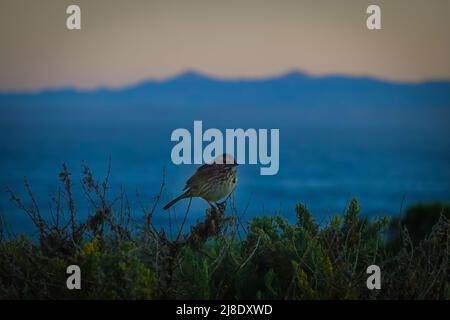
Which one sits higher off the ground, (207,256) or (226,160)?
(226,160)

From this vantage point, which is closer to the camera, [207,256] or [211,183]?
[207,256]

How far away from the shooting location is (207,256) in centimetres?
446

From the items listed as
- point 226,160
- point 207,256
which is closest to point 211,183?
point 226,160

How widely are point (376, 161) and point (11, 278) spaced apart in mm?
20678

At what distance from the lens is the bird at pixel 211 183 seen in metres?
4.76

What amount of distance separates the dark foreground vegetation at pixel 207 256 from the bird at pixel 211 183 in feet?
0.58

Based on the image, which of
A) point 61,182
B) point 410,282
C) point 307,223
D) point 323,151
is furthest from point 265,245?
point 323,151

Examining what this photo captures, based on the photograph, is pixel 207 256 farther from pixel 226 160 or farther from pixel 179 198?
pixel 226 160

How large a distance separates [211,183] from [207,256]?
47 centimetres

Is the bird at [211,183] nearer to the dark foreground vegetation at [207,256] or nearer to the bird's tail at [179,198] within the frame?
the bird's tail at [179,198]

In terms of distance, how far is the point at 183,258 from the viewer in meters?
4.38

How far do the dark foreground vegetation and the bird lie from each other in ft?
0.58

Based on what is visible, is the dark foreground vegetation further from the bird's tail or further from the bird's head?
the bird's head
